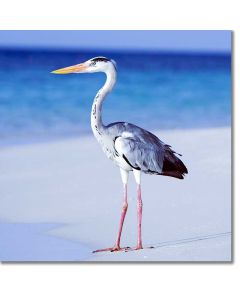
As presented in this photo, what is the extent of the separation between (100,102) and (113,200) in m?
0.40

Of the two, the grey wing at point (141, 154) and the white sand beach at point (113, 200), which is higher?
the grey wing at point (141, 154)

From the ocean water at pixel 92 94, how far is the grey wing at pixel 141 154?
3.6 inches

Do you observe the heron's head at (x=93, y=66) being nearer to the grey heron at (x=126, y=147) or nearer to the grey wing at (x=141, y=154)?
the grey heron at (x=126, y=147)

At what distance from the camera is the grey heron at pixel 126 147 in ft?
16.8

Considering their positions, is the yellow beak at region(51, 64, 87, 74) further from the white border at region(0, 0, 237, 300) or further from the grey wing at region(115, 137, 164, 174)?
the grey wing at region(115, 137, 164, 174)

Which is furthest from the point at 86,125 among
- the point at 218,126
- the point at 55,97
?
the point at 218,126

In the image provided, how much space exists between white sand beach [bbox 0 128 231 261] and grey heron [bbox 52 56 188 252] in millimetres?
26

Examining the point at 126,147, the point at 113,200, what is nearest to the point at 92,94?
the point at 126,147

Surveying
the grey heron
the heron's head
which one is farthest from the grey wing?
→ the heron's head

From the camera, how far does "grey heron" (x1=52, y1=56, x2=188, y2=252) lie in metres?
5.11

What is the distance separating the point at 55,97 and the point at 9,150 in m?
0.29
